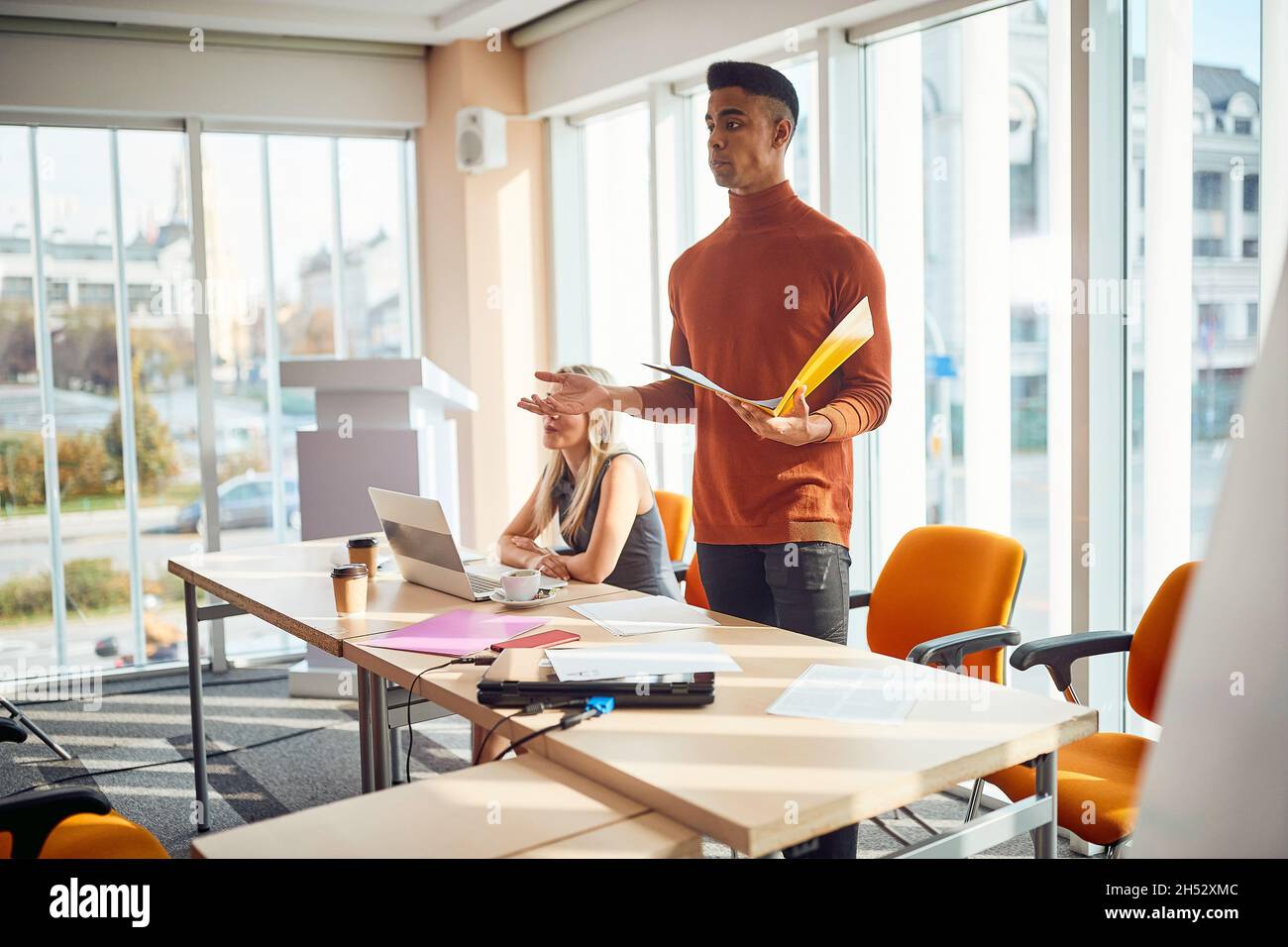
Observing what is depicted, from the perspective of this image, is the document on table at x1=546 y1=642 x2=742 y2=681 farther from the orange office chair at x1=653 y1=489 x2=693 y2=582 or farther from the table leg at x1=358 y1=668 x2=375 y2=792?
the orange office chair at x1=653 y1=489 x2=693 y2=582

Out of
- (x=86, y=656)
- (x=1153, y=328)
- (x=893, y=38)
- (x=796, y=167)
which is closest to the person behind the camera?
(x=1153, y=328)

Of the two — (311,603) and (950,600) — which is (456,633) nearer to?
(311,603)

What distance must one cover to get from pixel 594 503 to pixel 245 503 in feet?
9.49

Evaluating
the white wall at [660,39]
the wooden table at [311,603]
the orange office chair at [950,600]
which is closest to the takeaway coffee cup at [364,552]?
the wooden table at [311,603]

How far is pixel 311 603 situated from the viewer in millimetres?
2744

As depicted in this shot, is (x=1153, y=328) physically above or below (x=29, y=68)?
below

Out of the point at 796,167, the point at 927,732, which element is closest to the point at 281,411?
the point at 796,167

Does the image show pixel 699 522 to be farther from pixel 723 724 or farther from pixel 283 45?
pixel 283 45

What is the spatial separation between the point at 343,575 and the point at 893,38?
274 cm

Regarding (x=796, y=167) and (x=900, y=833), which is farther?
(x=796, y=167)

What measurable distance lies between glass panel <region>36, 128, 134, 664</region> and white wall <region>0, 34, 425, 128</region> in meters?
0.20

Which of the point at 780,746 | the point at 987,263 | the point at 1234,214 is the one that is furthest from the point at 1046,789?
the point at 987,263

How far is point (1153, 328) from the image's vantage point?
3.14 meters


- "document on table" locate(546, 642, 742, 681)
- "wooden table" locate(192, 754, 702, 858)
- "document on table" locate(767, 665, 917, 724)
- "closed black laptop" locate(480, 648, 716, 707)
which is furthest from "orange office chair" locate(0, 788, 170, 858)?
"document on table" locate(767, 665, 917, 724)
